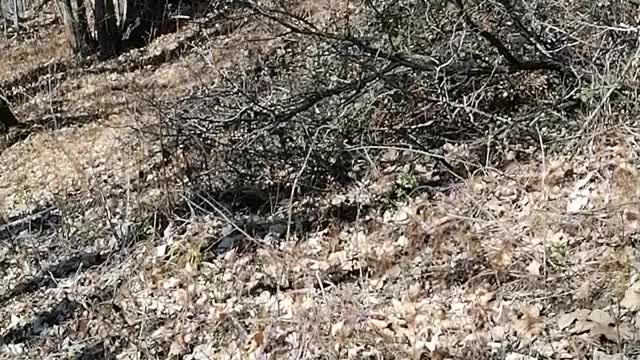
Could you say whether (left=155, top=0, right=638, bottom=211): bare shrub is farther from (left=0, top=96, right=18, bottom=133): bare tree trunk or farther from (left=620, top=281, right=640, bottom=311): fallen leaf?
(left=0, top=96, right=18, bottom=133): bare tree trunk

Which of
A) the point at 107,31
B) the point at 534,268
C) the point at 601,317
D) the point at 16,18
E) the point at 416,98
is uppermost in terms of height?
the point at 416,98

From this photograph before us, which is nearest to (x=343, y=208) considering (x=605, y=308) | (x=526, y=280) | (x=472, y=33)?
(x=472, y=33)

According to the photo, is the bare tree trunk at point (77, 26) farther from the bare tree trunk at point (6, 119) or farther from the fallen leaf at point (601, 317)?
the fallen leaf at point (601, 317)

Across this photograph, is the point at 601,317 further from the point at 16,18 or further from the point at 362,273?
the point at 16,18

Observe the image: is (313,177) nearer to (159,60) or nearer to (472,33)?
(472,33)

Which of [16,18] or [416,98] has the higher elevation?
[416,98]

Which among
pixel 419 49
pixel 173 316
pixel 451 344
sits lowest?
pixel 173 316

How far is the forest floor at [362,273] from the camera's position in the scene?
14.3 feet

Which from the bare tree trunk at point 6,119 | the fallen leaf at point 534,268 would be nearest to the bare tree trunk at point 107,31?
the bare tree trunk at point 6,119

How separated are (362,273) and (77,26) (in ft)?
42.5

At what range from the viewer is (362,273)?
537cm

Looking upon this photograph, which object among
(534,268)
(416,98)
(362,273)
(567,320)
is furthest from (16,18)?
(567,320)

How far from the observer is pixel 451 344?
430cm

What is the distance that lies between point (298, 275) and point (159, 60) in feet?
34.7
